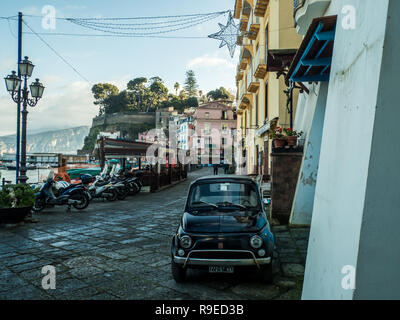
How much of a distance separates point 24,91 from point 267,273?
991 centimetres

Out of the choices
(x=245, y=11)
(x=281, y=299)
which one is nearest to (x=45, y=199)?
(x=281, y=299)

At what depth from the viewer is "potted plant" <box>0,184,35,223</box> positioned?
8188mm

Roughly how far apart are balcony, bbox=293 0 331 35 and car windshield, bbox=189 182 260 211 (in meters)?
5.01

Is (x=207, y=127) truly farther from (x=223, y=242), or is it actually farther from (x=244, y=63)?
(x=223, y=242)

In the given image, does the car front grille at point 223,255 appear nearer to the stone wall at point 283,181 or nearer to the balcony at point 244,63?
the stone wall at point 283,181

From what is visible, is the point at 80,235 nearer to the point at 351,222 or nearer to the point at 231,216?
the point at 231,216

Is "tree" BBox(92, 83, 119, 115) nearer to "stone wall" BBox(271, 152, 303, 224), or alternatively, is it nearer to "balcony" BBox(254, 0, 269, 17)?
"balcony" BBox(254, 0, 269, 17)

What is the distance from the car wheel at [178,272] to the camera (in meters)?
4.17

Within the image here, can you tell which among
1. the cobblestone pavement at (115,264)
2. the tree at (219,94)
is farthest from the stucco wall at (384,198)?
the tree at (219,94)

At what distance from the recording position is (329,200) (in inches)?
121

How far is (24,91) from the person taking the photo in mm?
10359

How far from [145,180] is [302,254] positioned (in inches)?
497

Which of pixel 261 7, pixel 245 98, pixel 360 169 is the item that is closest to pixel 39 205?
pixel 360 169

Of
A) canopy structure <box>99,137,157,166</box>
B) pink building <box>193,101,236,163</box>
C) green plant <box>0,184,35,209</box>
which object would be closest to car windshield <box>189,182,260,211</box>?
green plant <box>0,184,35,209</box>
